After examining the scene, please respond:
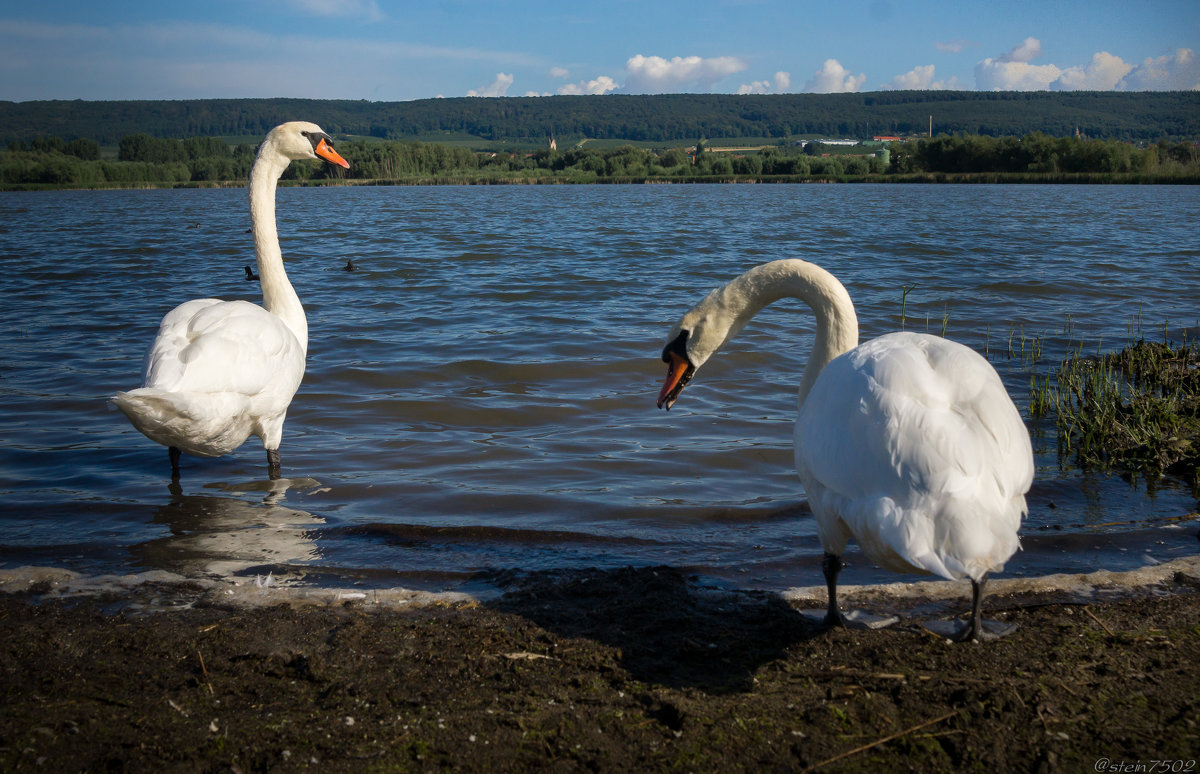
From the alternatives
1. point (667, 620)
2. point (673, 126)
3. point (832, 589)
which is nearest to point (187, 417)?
point (667, 620)

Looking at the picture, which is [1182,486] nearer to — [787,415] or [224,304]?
[787,415]

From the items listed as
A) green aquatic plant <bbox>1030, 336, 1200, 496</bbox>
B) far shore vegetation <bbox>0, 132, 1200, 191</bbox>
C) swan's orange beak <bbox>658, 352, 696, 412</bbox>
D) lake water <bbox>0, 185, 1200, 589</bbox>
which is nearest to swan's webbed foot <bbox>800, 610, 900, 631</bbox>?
lake water <bbox>0, 185, 1200, 589</bbox>

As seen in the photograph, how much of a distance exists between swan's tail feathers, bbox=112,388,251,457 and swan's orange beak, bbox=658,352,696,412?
2.70m

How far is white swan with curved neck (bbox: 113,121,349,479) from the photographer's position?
500cm

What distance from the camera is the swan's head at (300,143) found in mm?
7481

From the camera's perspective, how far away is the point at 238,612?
3740 millimetres

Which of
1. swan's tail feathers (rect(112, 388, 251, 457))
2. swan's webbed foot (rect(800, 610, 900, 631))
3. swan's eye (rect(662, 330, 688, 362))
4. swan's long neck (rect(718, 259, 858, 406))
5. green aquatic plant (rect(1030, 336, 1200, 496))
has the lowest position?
swan's webbed foot (rect(800, 610, 900, 631))

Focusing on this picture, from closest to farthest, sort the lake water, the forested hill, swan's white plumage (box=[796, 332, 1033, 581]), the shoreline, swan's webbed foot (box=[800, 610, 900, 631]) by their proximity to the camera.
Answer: swan's white plumage (box=[796, 332, 1033, 581]) → swan's webbed foot (box=[800, 610, 900, 631]) → the lake water → the shoreline → the forested hill

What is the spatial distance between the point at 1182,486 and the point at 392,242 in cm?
2093

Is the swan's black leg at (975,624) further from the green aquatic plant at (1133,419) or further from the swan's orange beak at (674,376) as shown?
the green aquatic plant at (1133,419)

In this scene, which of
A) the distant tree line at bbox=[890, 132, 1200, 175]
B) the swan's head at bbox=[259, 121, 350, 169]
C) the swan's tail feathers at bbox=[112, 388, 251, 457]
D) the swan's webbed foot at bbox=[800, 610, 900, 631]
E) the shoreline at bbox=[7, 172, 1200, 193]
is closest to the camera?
the swan's webbed foot at bbox=[800, 610, 900, 631]

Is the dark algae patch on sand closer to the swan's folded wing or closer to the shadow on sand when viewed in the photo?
the shadow on sand

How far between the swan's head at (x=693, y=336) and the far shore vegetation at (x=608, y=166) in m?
65.4

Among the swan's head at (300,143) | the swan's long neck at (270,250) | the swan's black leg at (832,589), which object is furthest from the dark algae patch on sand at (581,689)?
the swan's head at (300,143)
